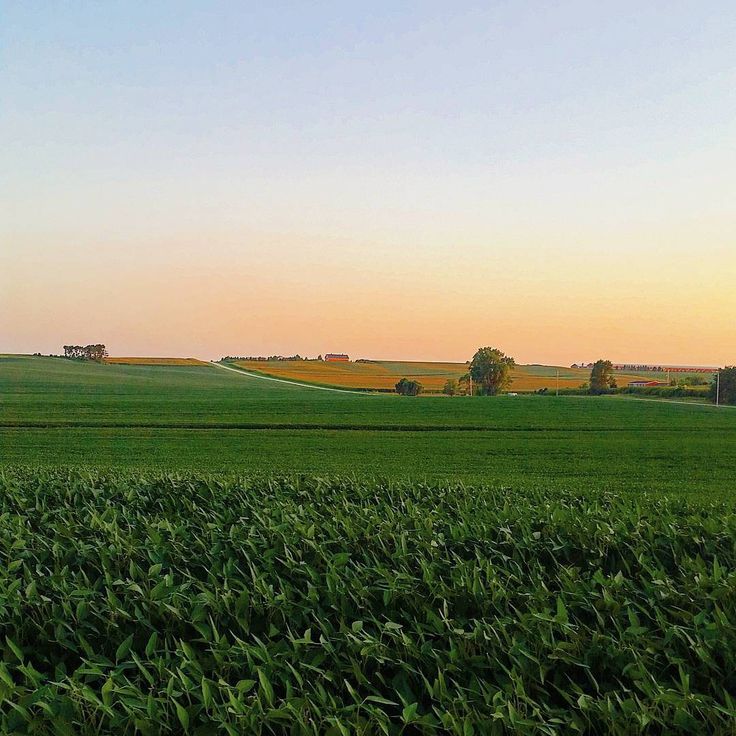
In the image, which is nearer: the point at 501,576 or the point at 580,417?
the point at 501,576

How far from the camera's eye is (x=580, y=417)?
23.3 m

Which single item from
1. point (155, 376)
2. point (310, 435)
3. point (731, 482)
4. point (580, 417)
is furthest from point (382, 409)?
point (155, 376)

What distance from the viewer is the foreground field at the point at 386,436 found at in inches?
459

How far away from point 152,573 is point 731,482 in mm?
9703

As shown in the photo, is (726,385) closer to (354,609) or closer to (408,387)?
(408,387)

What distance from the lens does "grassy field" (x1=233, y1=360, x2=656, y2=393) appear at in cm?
3653

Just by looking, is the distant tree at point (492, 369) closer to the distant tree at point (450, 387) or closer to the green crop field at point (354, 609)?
the distant tree at point (450, 387)

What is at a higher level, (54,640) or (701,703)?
(701,703)

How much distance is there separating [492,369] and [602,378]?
505cm

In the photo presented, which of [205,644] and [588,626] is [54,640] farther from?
[588,626]

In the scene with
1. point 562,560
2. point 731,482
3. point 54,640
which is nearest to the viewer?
point 54,640

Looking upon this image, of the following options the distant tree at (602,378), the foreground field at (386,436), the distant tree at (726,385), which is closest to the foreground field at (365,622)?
the foreground field at (386,436)

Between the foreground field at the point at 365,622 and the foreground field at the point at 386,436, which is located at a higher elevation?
the foreground field at the point at 365,622

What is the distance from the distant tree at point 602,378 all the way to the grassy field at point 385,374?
0.35 m
